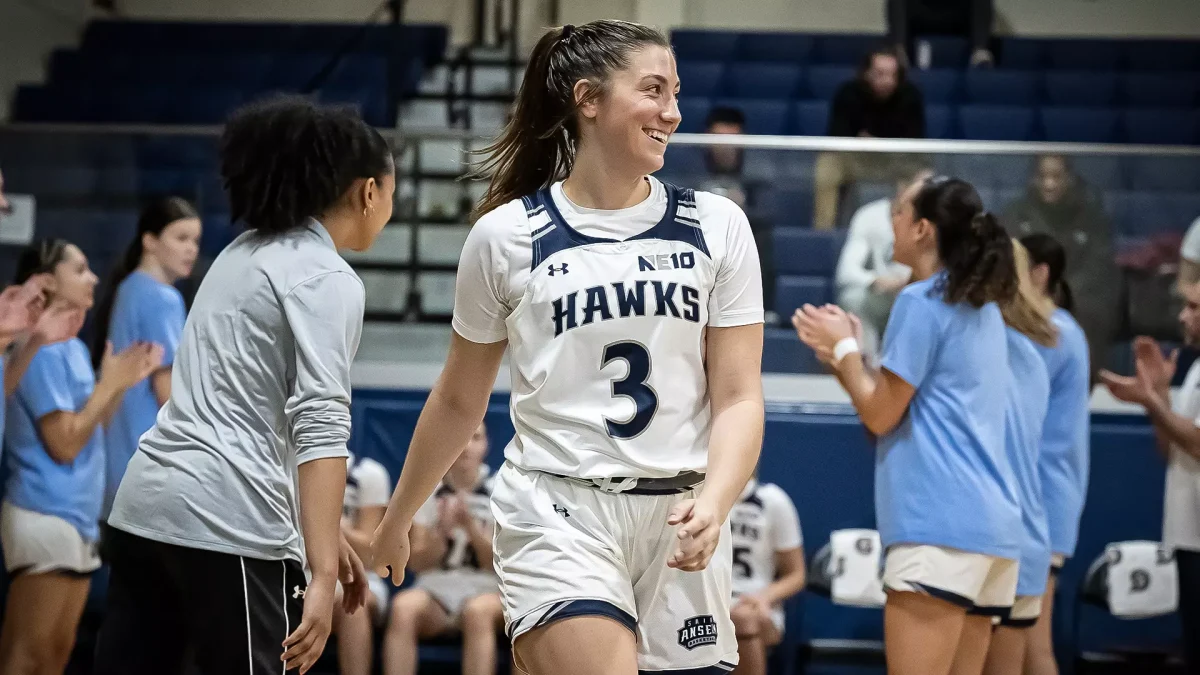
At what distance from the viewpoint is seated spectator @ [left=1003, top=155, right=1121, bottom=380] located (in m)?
5.38

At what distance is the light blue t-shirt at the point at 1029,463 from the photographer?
12.8 feet

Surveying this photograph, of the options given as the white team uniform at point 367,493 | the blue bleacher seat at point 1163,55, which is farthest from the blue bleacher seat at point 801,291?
the blue bleacher seat at point 1163,55

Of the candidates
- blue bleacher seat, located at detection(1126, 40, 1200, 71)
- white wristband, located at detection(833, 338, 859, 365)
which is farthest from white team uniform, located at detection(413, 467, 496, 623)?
blue bleacher seat, located at detection(1126, 40, 1200, 71)

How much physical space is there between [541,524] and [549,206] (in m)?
0.58

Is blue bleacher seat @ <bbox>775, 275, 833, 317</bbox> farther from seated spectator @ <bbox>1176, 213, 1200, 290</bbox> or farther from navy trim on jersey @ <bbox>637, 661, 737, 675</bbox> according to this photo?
navy trim on jersey @ <bbox>637, 661, 737, 675</bbox>

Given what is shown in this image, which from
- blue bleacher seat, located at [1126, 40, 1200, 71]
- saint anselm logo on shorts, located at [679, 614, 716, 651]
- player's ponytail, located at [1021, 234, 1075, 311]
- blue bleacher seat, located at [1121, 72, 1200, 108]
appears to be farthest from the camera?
blue bleacher seat, located at [1126, 40, 1200, 71]

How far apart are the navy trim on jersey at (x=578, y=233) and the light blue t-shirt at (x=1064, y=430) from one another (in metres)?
2.53

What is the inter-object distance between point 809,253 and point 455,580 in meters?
1.94

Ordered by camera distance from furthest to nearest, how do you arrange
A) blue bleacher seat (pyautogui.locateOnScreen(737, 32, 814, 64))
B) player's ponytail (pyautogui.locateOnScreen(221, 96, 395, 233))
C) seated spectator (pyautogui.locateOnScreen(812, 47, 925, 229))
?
1. blue bleacher seat (pyautogui.locateOnScreen(737, 32, 814, 64))
2. seated spectator (pyautogui.locateOnScreen(812, 47, 925, 229))
3. player's ponytail (pyautogui.locateOnScreen(221, 96, 395, 233))

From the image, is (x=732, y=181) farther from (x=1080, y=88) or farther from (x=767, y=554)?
(x=1080, y=88)

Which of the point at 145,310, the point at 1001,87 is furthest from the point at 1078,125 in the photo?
the point at 145,310

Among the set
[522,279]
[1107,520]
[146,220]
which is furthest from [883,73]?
[522,279]

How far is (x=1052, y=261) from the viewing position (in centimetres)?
510

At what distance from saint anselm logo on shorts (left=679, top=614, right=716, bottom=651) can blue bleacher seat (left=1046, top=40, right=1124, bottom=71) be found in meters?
8.63
